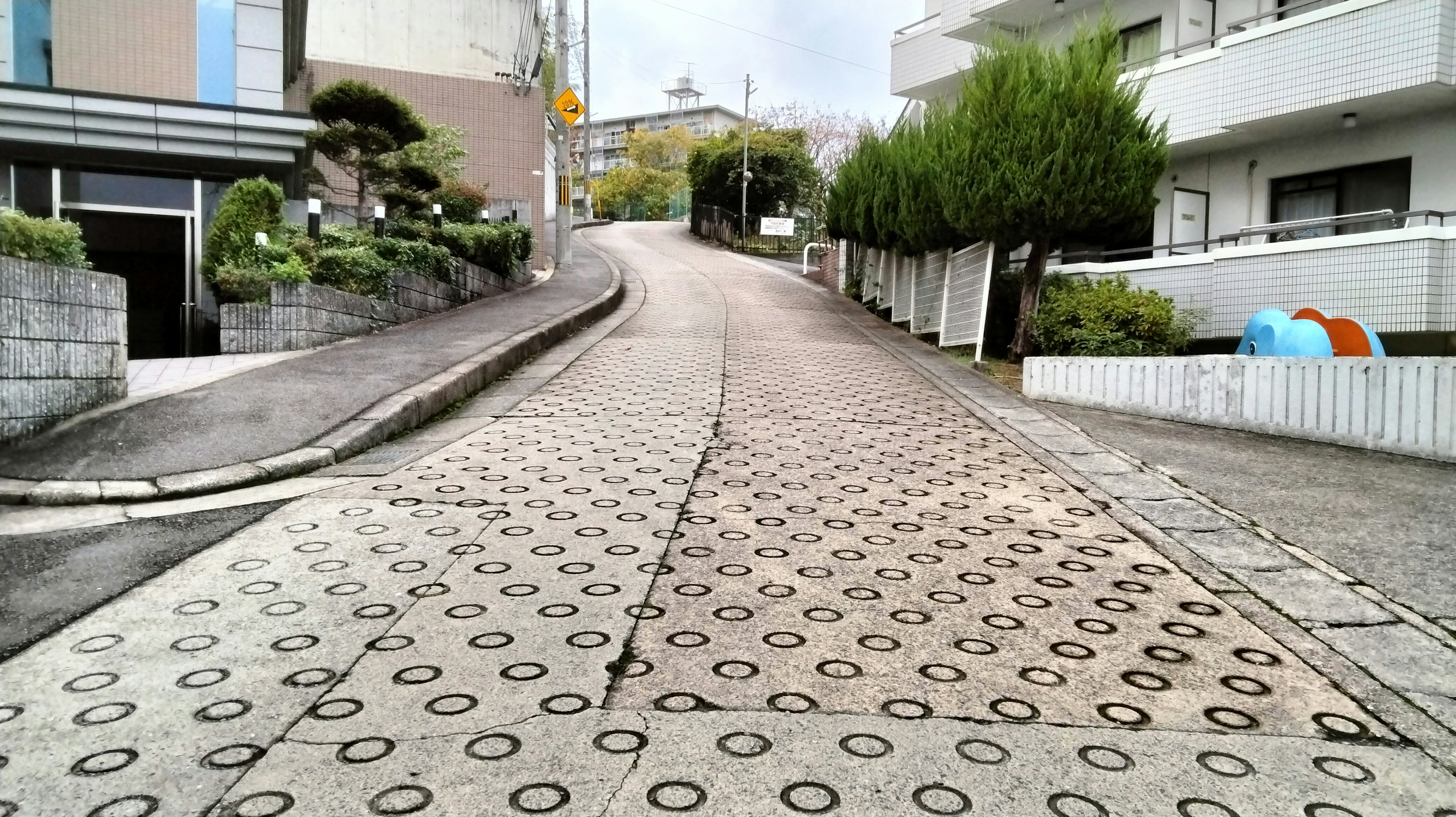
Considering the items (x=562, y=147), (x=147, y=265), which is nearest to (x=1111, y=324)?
(x=147, y=265)

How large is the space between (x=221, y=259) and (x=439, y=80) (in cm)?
1291

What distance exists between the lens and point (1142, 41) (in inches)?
653

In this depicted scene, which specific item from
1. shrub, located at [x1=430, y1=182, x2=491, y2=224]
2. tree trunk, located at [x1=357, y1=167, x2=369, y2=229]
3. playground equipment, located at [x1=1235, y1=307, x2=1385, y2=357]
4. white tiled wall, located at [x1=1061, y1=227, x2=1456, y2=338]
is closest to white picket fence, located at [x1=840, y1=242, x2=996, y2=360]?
white tiled wall, located at [x1=1061, y1=227, x2=1456, y2=338]

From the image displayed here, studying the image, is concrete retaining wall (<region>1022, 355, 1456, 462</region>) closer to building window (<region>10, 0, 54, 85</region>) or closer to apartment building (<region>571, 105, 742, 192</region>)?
building window (<region>10, 0, 54, 85</region>)

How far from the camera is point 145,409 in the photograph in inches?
265

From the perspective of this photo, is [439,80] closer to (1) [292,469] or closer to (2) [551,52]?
(2) [551,52]

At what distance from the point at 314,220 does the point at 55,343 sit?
20.1 feet

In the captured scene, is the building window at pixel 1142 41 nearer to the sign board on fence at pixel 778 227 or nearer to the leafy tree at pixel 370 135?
the leafy tree at pixel 370 135

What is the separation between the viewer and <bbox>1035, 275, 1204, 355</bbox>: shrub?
9.82 m

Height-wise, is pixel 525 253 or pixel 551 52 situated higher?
pixel 551 52

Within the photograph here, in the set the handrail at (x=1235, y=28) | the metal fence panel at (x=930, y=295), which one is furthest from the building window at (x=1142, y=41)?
the metal fence panel at (x=930, y=295)

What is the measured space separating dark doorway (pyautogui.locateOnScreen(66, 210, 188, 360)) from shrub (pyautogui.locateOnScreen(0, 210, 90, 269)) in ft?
22.7

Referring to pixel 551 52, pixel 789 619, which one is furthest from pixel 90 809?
pixel 551 52

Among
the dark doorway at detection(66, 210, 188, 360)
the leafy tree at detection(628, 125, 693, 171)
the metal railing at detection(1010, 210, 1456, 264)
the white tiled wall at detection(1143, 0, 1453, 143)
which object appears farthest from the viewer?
the leafy tree at detection(628, 125, 693, 171)
